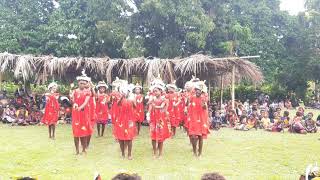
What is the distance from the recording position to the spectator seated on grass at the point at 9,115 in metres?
15.5

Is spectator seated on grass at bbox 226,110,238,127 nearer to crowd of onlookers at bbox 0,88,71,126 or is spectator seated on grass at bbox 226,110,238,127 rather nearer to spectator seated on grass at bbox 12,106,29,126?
crowd of onlookers at bbox 0,88,71,126

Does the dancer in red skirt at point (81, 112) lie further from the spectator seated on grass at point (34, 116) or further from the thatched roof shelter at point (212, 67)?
the spectator seated on grass at point (34, 116)

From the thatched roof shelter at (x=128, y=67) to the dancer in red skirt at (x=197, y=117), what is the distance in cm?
504

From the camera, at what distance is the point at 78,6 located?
23.2 meters

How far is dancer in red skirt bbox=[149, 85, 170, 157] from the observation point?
9.30m

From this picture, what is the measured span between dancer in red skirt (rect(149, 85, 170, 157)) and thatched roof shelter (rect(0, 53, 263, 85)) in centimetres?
509

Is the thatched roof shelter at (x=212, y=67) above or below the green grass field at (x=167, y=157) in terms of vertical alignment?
above

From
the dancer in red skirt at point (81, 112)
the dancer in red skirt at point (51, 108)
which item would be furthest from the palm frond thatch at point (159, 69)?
the dancer in red skirt at point (81, 112)

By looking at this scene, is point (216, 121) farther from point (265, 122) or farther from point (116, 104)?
point (116, 104)

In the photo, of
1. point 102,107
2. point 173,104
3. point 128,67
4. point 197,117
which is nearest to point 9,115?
point 128,67

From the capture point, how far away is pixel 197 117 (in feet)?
30.7

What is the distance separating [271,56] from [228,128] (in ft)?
40.7

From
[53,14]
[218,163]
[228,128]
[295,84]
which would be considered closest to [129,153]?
[218,163]

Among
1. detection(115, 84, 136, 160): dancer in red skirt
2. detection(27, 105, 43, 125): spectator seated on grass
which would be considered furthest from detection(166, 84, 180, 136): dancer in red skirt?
detection(27, 105, 43, 125): spectator seated on grass
